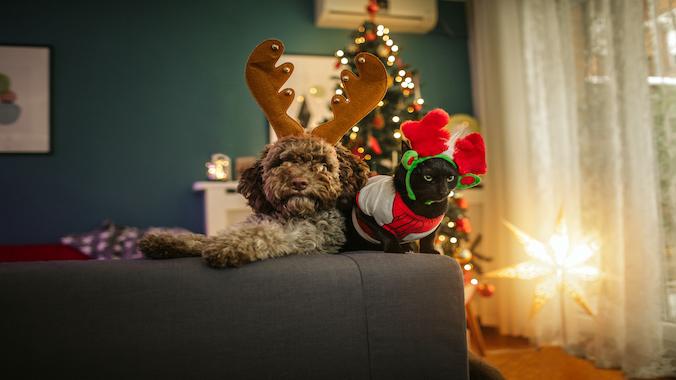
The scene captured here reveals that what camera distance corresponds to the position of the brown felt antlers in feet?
4.14

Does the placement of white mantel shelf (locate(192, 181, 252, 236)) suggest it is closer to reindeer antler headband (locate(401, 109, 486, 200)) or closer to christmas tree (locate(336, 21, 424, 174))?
christmas tree (locate(336, 21, 424, 174))

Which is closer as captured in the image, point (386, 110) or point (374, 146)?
point (374, 146)

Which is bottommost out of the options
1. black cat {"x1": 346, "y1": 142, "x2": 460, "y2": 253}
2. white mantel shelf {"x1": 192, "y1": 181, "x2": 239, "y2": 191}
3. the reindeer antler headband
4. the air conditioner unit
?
black cat {"x1": 346, "y1": 142, "x2": 460, "y2": 253}

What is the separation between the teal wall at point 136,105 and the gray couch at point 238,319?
2.90m

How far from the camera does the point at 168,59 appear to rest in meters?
3.72

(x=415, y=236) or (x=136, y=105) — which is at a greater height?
(x=136, y=105)

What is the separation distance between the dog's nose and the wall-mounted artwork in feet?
9.06

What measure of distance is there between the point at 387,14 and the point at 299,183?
10.2 feet

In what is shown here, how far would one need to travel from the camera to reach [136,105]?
12.0 ft

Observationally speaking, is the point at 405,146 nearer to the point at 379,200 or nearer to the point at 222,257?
Answer: the point at 379,200

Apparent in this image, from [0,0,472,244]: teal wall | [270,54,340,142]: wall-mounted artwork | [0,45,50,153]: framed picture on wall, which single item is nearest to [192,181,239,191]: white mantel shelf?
[0,0,472,244]: teal wall

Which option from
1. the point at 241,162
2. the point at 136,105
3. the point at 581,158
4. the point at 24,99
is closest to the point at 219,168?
the point at 241,162

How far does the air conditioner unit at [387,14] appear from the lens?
3.74m

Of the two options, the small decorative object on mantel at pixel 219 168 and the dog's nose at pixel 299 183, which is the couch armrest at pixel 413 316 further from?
the small decorative object on mantel at pixel 219 168
